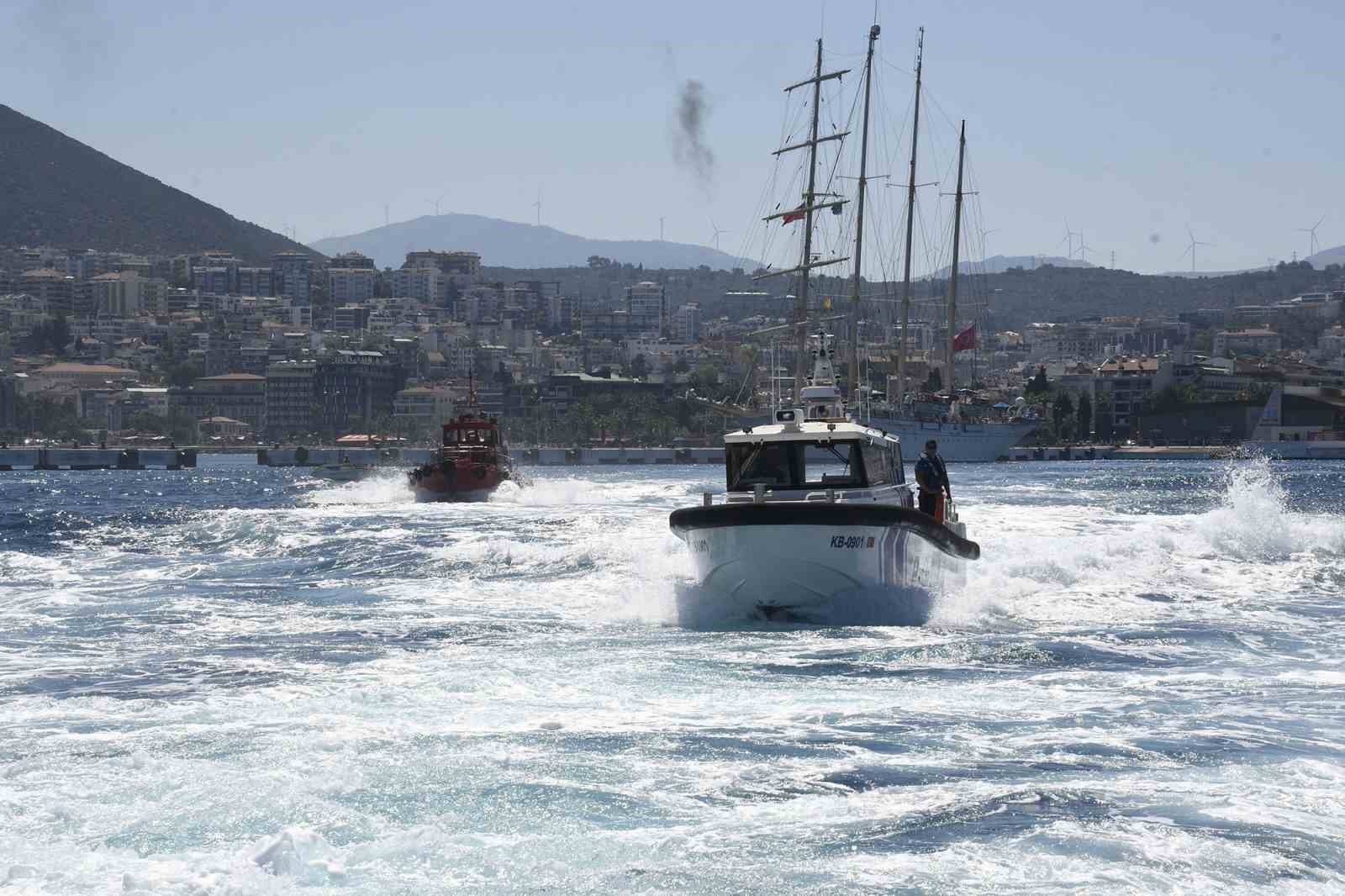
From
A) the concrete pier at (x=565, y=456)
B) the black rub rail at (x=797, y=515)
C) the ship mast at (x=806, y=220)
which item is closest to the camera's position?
the black rub rail at (x=797, y=515)

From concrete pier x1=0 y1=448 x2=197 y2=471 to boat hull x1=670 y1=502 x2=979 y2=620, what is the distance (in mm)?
147017

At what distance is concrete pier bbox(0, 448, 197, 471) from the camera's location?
16050cm

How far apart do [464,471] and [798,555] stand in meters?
47.0

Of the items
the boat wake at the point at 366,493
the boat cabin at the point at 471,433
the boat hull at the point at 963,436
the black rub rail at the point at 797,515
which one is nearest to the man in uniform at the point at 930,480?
the black rub rail at the point at 797,515

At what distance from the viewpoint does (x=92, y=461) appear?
16675cm

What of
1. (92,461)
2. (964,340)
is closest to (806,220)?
(964,340)

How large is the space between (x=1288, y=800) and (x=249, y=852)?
690 centimetres

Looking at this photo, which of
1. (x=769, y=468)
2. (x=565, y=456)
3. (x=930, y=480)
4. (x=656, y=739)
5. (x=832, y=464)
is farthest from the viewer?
(x=565, y=456)

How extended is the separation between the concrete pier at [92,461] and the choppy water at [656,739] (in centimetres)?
13937

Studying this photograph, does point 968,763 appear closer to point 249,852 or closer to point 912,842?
point 912,842

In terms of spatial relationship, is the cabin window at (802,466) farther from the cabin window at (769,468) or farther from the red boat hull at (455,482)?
the red boat hull at (455,482)

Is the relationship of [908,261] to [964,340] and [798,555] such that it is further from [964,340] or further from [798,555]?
[798,555]

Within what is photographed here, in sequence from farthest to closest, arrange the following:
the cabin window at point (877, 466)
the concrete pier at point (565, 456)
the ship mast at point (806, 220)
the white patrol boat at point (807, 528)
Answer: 1. the concrete pier at point (565, 456)
2. the ship mast at point (806, 220)
3. the cabin window at point (877, 466)
4. the white patrol boat at point (807, 528)

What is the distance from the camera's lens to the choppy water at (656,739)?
9.98 meters
